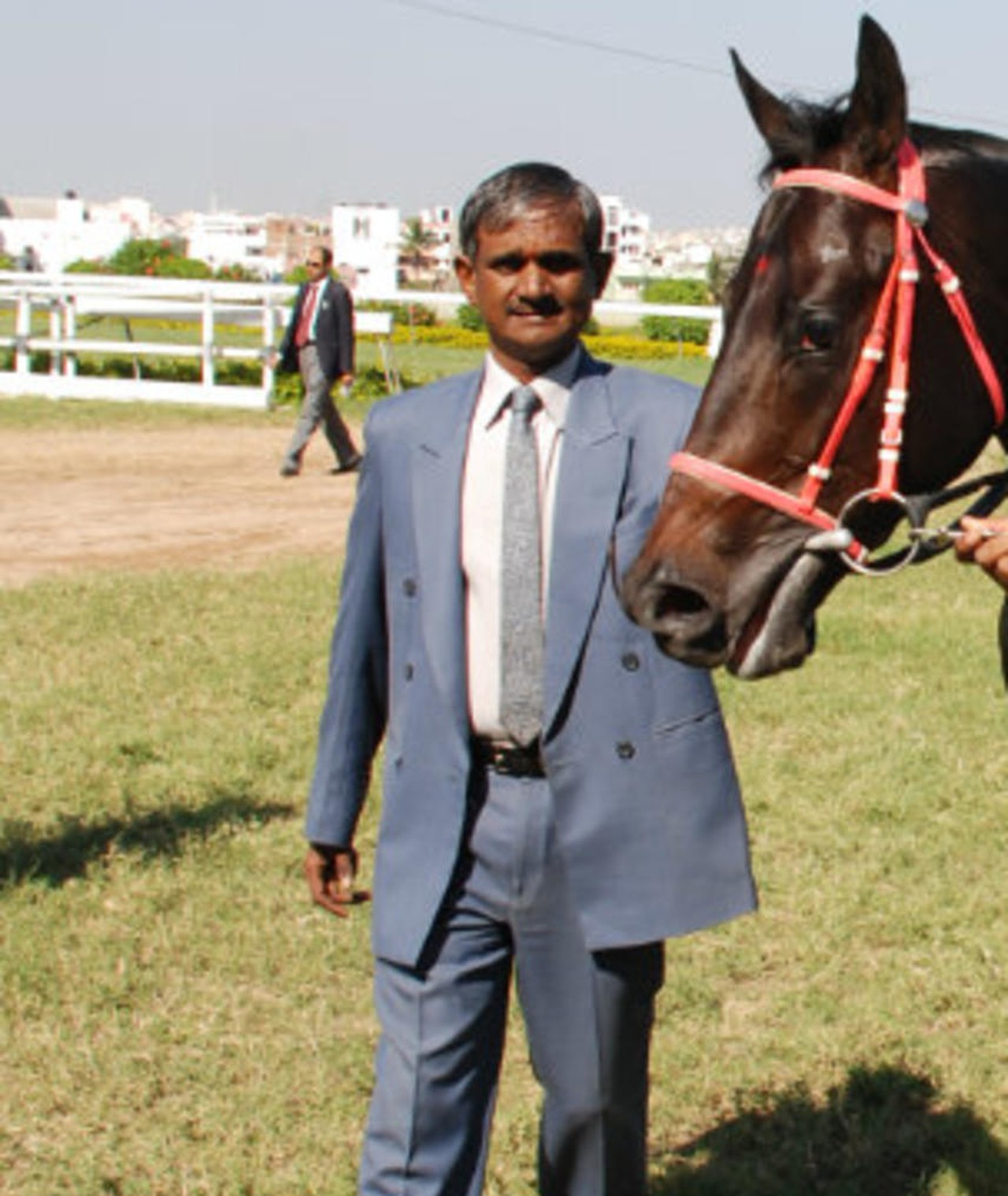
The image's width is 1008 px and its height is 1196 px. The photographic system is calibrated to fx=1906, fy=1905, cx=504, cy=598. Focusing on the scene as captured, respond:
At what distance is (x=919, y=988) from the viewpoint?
17.0ft

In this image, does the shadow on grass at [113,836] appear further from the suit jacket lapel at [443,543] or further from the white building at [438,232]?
the white building at [438,232]


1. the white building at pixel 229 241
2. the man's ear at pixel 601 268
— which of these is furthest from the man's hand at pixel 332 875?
the white building at pixel 229 241

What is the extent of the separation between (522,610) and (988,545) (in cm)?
80

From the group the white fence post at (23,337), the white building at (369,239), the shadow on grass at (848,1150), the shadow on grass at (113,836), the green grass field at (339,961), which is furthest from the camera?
the white building at (369,239)

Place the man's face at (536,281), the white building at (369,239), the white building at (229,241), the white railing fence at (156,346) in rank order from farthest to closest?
the white building at (229,241) → the white building at (369,239) → the white railing fence at (156,346) → the man's face at (536,281)

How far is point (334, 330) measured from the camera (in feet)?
53.5

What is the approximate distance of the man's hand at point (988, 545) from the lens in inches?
115

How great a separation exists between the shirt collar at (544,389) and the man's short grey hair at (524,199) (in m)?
0.20

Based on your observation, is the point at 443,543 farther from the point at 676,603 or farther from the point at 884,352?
the point at 884,352

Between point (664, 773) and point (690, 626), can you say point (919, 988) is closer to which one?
point (664, 773)

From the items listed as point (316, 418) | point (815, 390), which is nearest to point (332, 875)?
point (815, 390)

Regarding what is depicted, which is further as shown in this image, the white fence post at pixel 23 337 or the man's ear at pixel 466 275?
the white fence post at pixel 23 337

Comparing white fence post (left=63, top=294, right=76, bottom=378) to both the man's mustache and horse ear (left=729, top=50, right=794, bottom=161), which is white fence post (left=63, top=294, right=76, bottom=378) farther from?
horse ear (left=729, top=50, right=794, bottom=161)

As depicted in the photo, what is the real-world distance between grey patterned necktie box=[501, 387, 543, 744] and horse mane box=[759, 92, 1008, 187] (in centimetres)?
69
